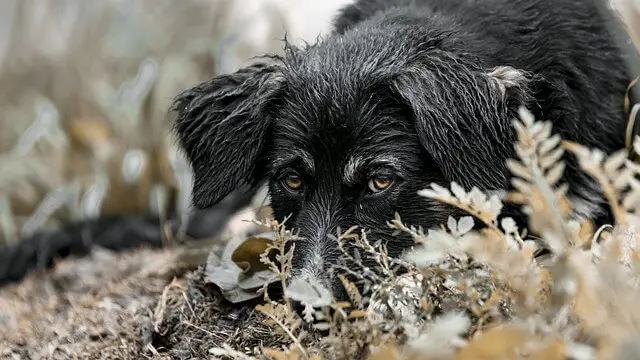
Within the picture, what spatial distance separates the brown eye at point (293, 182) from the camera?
3200 millimetres

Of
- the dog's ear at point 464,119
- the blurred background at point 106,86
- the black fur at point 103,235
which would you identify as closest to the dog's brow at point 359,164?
the dog's ear at point 464,119

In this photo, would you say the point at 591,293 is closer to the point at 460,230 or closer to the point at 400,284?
the point at 460,230

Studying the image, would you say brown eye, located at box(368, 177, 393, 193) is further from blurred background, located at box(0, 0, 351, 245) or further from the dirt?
blurred background, located at box(0, 0, 351, 245)

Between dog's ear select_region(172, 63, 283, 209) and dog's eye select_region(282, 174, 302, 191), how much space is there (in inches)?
6.3

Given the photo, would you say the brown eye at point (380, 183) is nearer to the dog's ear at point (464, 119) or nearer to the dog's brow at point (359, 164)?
the dog's brow at point (359, 164)

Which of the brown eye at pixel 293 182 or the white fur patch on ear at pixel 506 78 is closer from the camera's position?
the white fur patch on ear at pixel 506 78

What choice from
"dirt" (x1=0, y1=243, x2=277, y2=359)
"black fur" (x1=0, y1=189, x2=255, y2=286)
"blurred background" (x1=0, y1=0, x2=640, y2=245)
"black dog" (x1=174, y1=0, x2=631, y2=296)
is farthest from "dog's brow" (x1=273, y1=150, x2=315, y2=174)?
"blurred background" (x1=0, y1=0, x2=640, y2=245)

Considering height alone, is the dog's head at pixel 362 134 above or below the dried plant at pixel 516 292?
above

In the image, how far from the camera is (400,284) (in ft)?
7.15

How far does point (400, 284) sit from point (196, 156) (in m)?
1.48

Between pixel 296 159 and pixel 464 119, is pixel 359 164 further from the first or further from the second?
pixel 464 119

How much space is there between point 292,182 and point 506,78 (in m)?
0.87

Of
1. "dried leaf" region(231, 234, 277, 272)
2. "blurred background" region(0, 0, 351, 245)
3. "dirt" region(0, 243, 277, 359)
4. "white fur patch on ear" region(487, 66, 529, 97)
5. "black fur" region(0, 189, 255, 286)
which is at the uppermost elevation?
"blurred background" region(0, 0, 351, 245)

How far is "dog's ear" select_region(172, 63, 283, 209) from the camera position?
3271 millimetres
